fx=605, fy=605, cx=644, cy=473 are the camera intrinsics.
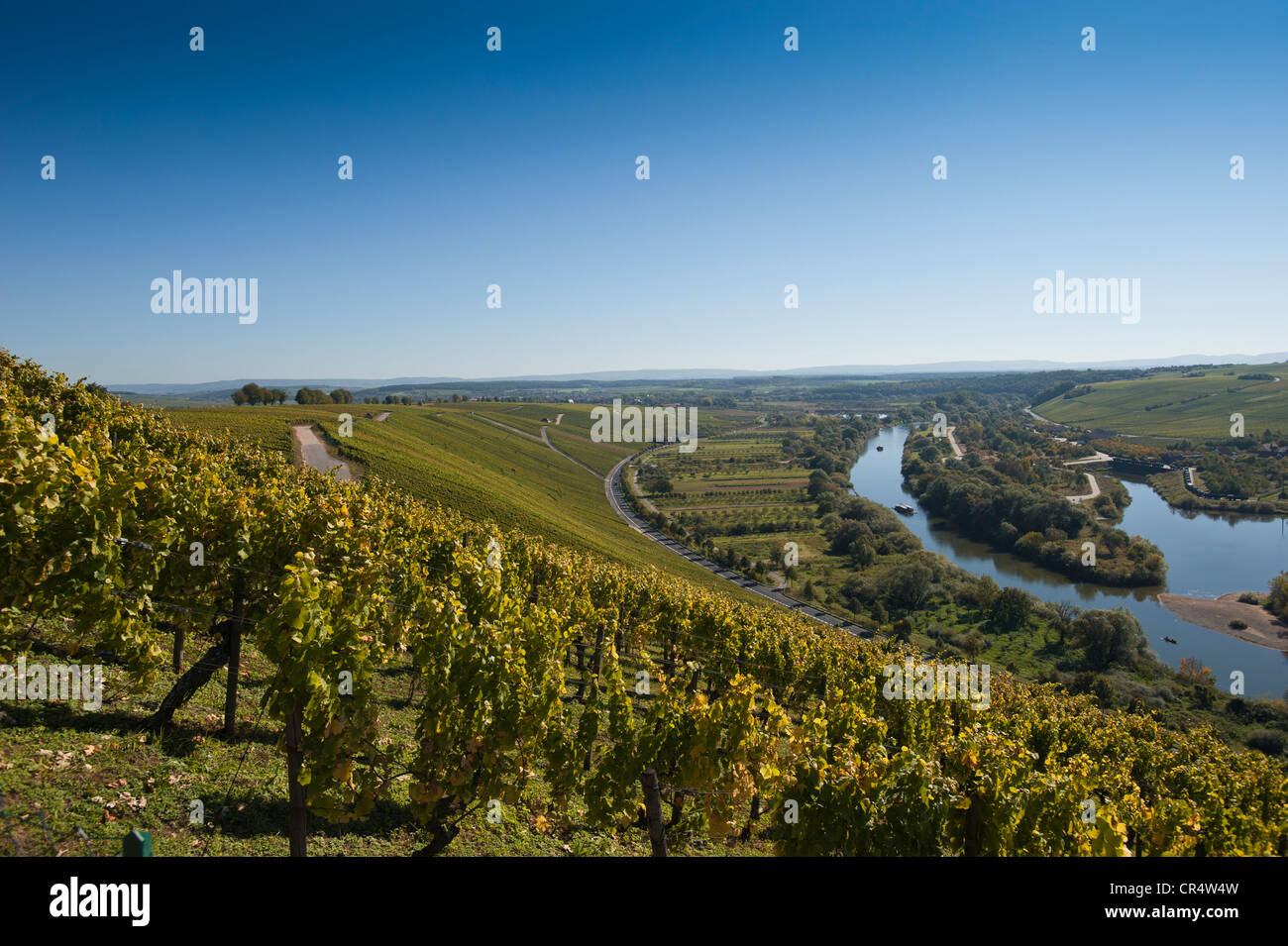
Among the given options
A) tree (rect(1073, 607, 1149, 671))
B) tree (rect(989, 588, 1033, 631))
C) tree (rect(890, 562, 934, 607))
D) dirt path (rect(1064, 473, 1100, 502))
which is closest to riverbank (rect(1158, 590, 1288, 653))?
tree (rect(1073, 607, 1149, 671))

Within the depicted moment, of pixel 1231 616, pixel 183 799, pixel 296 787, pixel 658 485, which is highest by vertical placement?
pixel 296 787

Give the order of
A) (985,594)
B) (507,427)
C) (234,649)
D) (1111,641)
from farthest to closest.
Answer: (507,427), (985,594), (1111,641), (234,649)

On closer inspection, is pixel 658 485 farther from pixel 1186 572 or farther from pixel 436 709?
pixel 436 709

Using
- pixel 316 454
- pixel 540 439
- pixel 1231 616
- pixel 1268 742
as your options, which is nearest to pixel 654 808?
pixel 1268 742

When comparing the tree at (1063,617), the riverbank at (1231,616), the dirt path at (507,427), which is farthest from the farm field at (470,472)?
the riverbank at (1231,616)

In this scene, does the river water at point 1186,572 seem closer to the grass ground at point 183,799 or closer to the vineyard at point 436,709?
the vineyard at point 436,709
